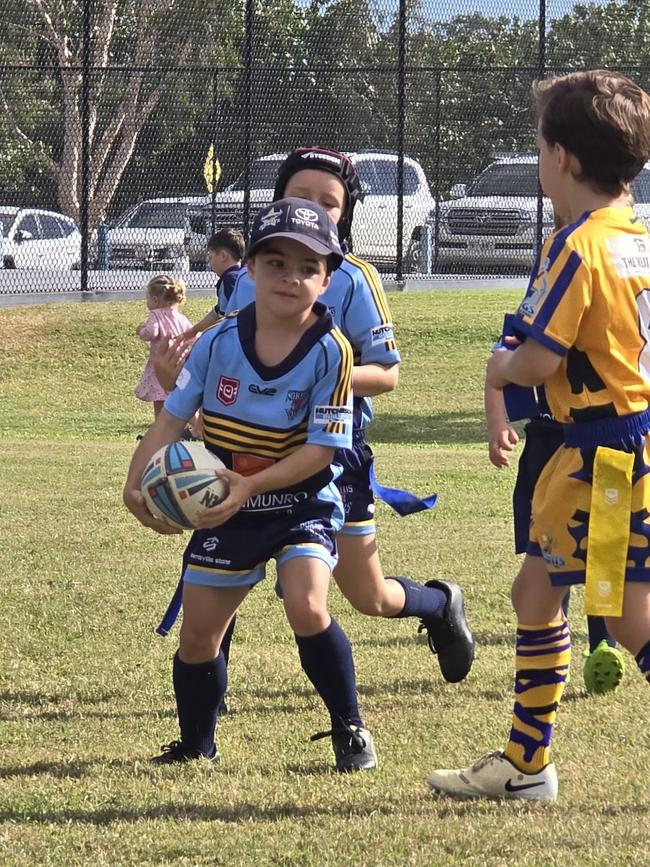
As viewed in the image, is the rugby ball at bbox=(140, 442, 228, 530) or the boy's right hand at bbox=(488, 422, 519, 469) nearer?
the rugby ball at bbox=(140, 442, 228, 530)

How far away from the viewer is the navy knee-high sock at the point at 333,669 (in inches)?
164

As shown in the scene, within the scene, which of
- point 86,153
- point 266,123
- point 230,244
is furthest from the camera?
point 266,123

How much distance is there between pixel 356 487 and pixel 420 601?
68 cm

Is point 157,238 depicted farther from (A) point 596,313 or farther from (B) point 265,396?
(A) point 596,313

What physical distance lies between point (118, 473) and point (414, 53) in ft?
38.3

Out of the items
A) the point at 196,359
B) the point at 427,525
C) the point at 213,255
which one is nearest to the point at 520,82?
the point at 213,255

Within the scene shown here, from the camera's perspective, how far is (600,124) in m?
3.60

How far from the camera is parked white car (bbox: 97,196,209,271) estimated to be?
2050 cm

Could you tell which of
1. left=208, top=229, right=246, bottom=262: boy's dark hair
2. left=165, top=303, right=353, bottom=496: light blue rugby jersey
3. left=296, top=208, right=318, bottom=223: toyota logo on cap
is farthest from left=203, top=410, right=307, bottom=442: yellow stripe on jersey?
left=208, top=229, right=246, bottom=262: boy's dark hair

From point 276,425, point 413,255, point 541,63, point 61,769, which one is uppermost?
point 541,63

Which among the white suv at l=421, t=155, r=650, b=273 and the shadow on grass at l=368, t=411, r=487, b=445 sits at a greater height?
the white suv at l=421, t=155, r=650, b=273

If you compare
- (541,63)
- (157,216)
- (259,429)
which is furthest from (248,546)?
(541,63)

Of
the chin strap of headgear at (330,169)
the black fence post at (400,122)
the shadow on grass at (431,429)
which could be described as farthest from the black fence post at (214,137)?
the chin strap of headgear at (330,169)

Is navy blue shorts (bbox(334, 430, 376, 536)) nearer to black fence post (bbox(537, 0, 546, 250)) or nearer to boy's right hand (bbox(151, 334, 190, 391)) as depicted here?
boy's right hand (bbox(151, 334, 190, 391))
